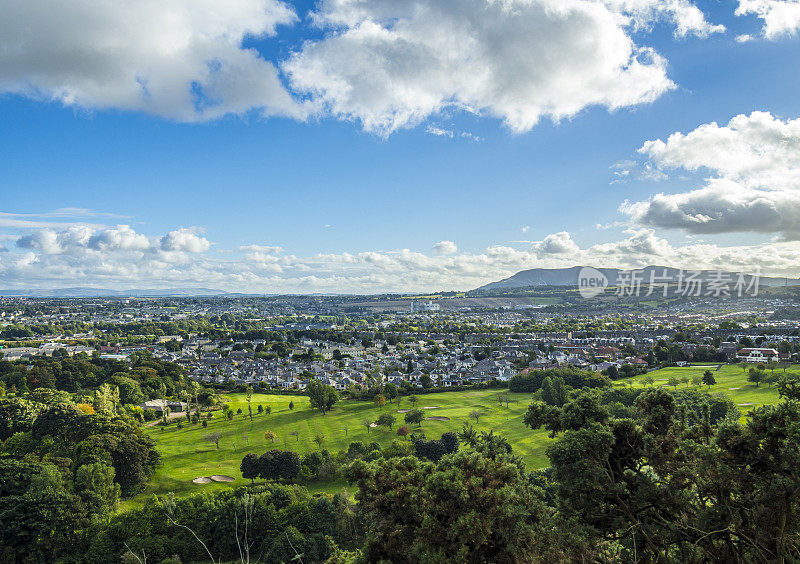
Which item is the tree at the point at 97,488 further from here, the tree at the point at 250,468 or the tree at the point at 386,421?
the tree at the point at 386,421

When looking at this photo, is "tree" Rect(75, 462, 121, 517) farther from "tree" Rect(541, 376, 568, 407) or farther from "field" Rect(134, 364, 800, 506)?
"tree" Rect(541, 376, 568, 407)

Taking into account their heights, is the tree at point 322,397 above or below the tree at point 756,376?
below

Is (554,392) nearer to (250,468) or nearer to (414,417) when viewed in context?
(414,417)

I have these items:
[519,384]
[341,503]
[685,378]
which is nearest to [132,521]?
[341,503]

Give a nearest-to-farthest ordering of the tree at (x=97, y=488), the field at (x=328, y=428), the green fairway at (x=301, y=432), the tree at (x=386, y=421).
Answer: the tree at (x=97, y=488) < the green fairway at (x=301, y=432) < the field at (x=328, y=428) < the tree at (x=386, y=421)

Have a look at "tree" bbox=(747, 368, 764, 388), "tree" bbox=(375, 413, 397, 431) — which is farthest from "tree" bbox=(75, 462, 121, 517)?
"tree" bbox=(747, 368, 764, 388)

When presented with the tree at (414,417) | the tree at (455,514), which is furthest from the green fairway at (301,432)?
the tree at (455,514)
